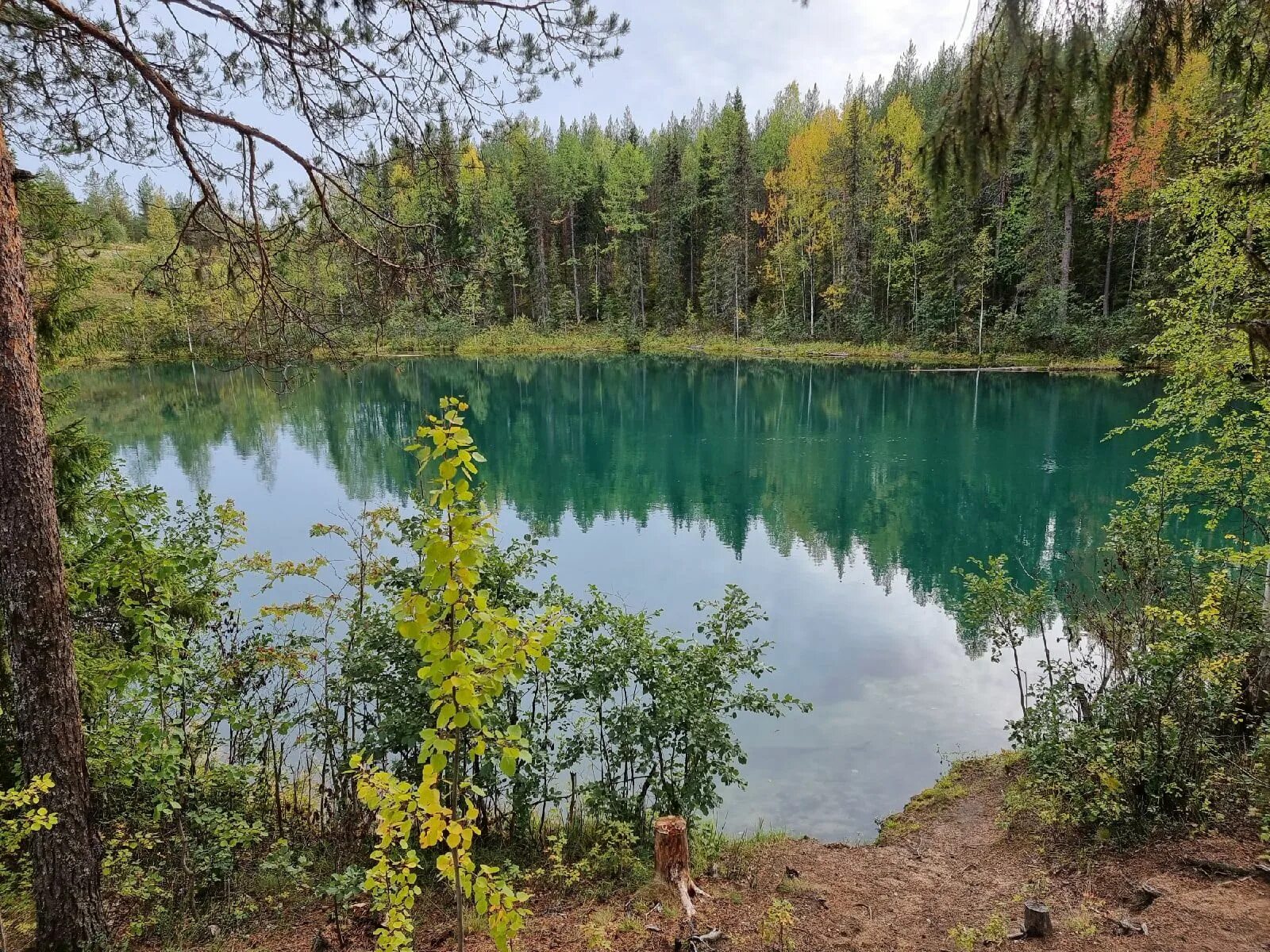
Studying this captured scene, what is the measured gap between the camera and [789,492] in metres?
19.7

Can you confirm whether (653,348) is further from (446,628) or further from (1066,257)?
(446,628)

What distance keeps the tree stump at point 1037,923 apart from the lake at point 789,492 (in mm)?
3219

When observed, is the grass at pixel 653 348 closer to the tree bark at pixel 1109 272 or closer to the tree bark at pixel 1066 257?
the tree bark at pixel 1066 257

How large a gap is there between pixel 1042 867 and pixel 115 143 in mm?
8431

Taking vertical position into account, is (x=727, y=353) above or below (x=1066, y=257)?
below

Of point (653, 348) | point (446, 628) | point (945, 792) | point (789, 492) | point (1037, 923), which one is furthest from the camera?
point (653, 348)

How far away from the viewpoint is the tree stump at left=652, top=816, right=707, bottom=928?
4.82m

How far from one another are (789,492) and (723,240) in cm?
3479

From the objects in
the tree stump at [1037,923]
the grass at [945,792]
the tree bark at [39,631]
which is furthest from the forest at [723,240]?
the grass at [945,792]

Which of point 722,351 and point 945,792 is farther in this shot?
point 722,351

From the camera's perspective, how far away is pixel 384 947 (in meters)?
2.73

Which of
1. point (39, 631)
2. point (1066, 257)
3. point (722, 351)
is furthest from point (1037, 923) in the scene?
point (722, 351)

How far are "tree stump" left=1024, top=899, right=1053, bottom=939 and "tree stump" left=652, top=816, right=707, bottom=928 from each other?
6.70 ft

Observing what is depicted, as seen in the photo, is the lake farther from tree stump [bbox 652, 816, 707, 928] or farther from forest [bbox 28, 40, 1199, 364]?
tree stump [bbox 652, 816, 707, 928]
